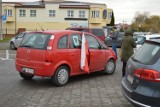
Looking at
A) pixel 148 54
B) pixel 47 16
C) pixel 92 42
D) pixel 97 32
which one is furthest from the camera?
pixel 47 16

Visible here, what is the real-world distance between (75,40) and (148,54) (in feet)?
14.7

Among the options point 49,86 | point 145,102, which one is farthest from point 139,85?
point 49,86

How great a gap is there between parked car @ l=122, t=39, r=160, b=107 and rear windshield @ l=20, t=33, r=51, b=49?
12.1ft

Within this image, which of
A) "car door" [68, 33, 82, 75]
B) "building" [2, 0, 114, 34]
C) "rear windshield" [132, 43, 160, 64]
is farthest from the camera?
"building" [2, 0, 114, 34]

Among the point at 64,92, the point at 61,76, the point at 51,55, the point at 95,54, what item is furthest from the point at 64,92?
the point at 95,54

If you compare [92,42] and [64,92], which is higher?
[92,42]

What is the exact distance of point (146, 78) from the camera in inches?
205

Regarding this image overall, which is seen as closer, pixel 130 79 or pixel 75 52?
pixel 130 79

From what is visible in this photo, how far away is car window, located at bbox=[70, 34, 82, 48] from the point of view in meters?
9.65

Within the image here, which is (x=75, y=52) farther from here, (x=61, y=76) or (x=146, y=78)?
(x=146, y=78)

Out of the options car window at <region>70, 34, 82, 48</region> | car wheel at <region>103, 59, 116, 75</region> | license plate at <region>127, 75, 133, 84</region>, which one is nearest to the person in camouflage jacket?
car wheel at <region>103, 59, 116, 75</region>

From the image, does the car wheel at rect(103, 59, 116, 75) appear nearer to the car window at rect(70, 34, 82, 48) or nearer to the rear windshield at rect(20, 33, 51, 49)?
the car window at rect(70, 34, 82, 48)

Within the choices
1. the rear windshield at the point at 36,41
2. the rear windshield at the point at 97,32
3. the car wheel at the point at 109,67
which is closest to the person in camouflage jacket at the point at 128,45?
the car wheel at the point at 109,67

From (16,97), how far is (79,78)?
332 centimetres
